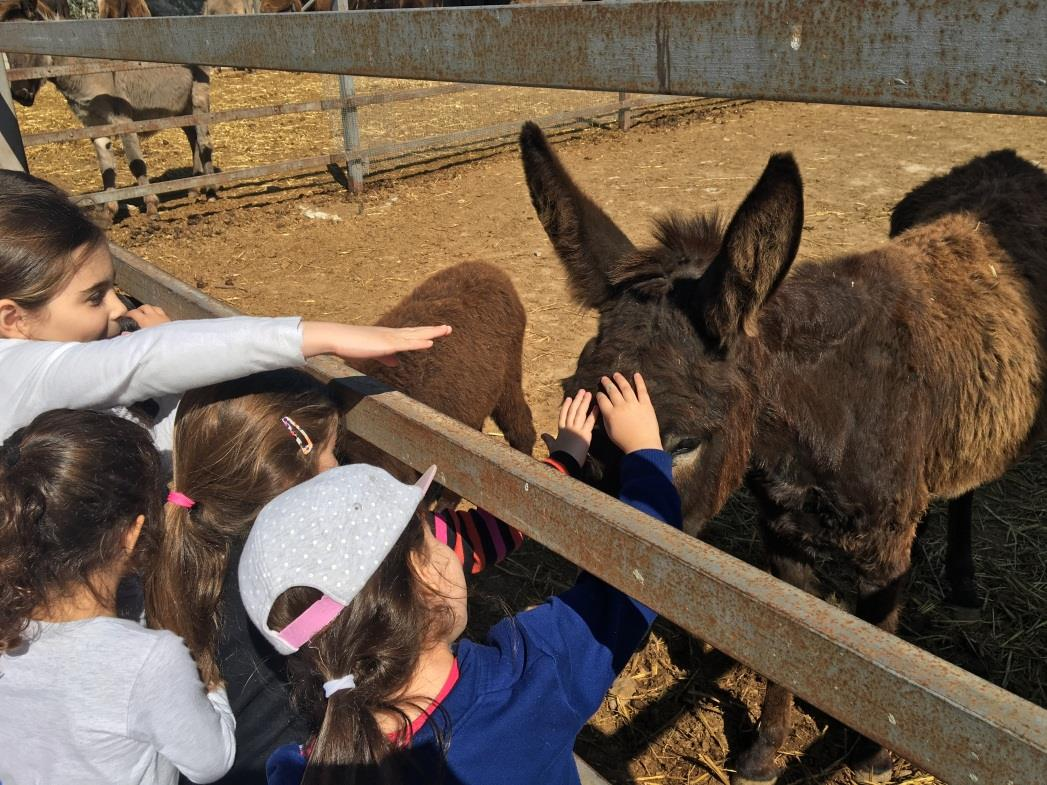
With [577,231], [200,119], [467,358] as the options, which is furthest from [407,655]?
[200,119]

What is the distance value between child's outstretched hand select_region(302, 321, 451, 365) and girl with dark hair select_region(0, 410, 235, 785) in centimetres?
53

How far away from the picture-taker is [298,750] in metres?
1.46

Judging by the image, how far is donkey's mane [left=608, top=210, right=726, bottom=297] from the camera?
235cm

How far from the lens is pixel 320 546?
1325mm

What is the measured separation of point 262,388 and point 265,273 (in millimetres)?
5703

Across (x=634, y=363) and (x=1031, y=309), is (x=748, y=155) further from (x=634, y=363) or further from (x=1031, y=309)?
(x=634, y=363)

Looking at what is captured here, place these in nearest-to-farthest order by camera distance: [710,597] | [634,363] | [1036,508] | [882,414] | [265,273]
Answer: [710,597], [634,363], [882,414], [1036,508], [265,273]

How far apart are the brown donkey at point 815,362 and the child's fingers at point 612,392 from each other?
0.17m

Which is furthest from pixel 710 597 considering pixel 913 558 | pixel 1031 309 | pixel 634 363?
pixel 913 558

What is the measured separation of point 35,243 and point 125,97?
8989 mm

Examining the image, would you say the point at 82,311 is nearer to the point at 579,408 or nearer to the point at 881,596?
the point at 579,408

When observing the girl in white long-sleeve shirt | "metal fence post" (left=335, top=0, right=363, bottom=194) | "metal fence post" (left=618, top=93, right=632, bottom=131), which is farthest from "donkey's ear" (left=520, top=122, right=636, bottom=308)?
"metal fence post" (left=618, top=93, right=632, bottom=131)

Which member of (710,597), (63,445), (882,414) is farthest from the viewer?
(882,414)

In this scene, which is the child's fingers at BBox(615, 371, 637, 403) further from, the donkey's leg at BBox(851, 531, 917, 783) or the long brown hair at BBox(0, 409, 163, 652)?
the donkey's leg at BBox(851, 531, 917, 783)
